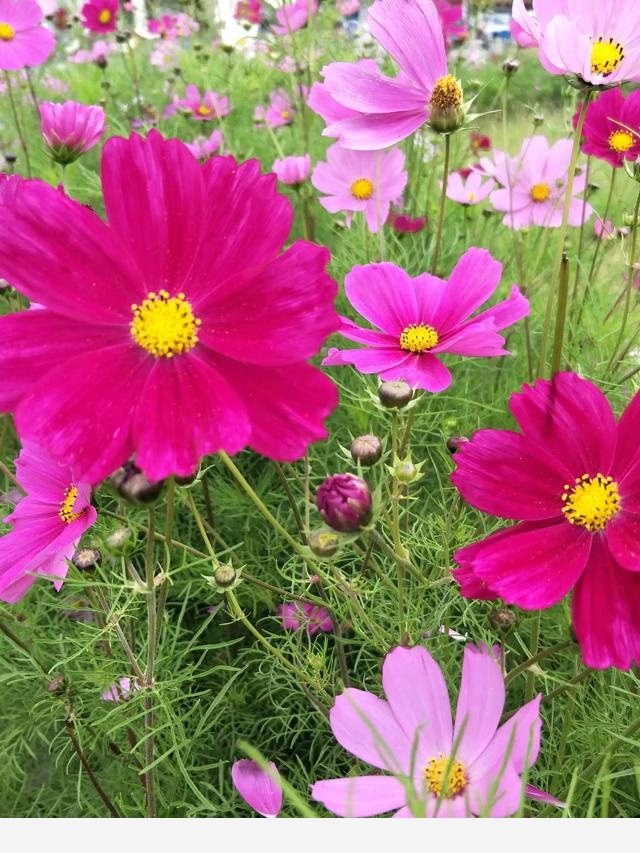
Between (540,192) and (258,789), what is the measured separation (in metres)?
0.95

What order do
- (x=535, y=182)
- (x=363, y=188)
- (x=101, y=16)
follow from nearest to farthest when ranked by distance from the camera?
1. (x=363, y=188)
2. (x=535, y=182)
3. (x=101, y=16)

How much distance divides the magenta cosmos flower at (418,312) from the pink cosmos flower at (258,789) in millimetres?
301

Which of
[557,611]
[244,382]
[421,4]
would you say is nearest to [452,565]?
[557,611]

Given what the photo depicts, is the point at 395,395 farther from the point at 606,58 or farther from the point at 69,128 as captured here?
the point at 69,128

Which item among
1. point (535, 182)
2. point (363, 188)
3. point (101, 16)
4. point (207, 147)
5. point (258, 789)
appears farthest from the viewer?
point (101, 16)

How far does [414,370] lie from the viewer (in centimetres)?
53

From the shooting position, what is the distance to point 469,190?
1.29m

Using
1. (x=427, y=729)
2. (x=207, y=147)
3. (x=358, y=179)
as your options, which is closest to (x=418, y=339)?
(x=427, y=729)

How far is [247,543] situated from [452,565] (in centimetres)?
35

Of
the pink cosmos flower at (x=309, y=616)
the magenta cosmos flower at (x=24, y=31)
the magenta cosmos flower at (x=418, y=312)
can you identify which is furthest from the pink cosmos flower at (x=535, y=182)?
the magenta cosmos flower at (x=24, y=31)

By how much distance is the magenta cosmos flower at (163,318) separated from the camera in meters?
0.34

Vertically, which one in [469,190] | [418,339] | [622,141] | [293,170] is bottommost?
[418,339]

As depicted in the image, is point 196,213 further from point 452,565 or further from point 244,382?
point 452,565

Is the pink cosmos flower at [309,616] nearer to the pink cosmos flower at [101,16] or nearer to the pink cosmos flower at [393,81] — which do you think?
the pink cosmos flower at [393,81]
